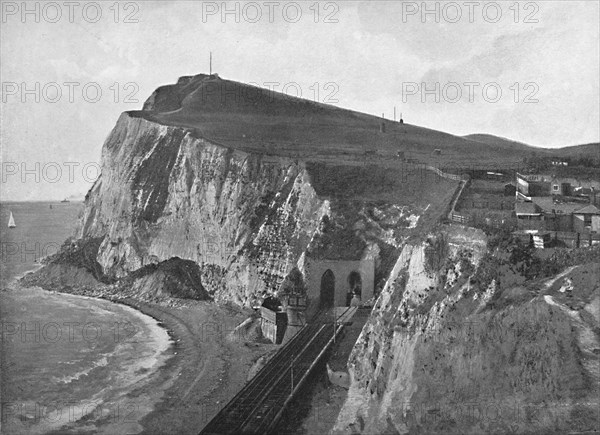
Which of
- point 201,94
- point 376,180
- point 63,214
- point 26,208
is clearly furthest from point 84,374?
point 26,208

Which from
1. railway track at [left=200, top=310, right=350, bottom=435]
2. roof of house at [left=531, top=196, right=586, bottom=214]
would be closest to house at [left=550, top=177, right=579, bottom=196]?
roof of house at [left=531, top=196, right=586, bottom=214]

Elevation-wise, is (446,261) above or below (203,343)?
above

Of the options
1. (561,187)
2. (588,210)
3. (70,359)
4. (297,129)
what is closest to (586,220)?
(588,210)

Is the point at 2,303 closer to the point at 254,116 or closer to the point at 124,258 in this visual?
the point at 124,258

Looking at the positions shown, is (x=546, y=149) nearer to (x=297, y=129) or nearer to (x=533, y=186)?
(x=297, y=129)

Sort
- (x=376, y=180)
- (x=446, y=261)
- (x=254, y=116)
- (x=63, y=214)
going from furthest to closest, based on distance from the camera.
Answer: (x=63, y=214) < (x=254, y=116) < (x=376, y=180) < (x=446, y=261)

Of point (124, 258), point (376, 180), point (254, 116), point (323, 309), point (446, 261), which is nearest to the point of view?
point (446, 261)

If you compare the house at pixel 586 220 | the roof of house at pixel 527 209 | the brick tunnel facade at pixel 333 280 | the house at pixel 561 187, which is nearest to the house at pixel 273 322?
the brick tunnel facade at pixel 333 280

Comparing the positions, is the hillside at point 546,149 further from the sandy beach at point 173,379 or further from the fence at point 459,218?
the sandy beach at point 173,379
